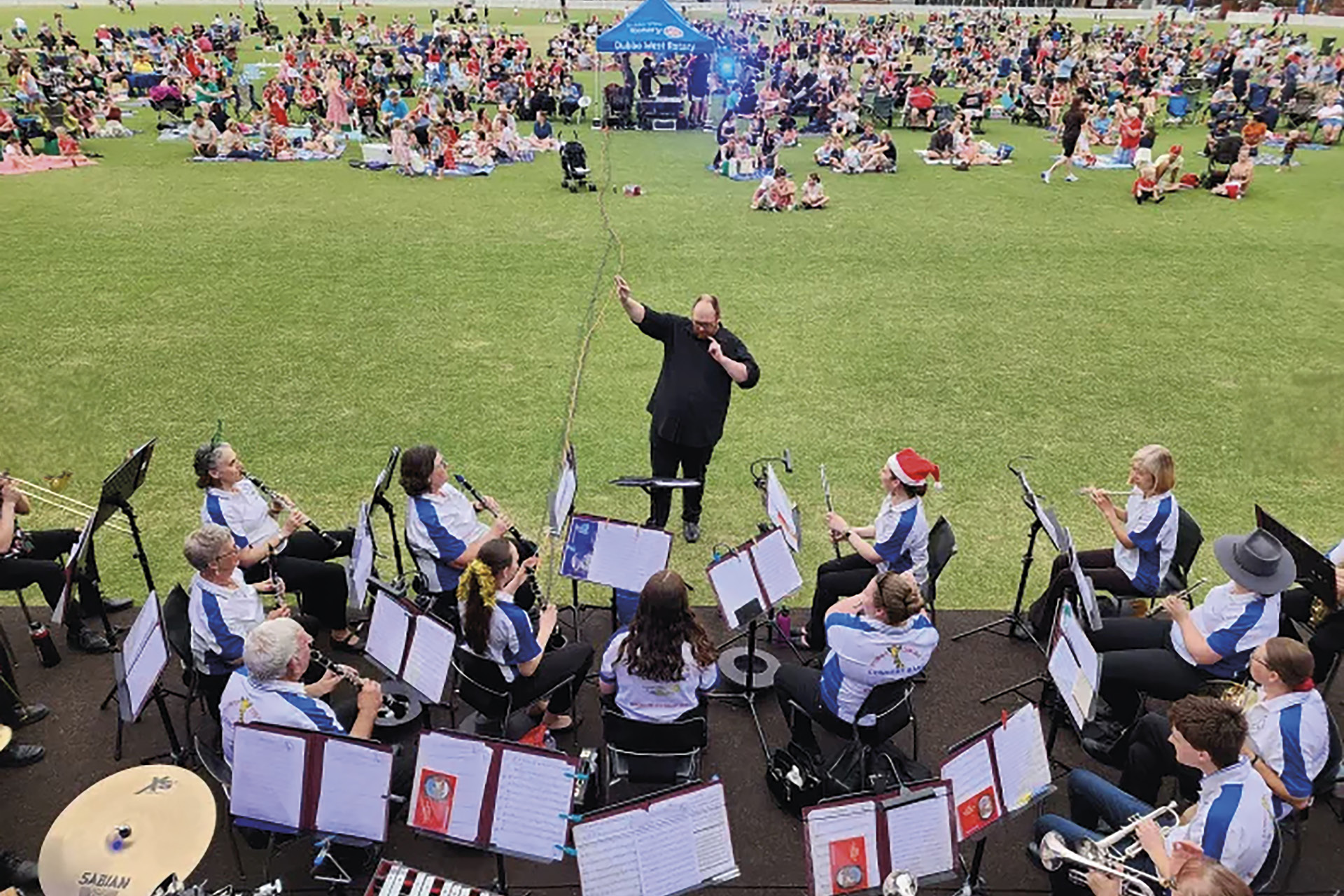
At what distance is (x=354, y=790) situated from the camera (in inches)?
160

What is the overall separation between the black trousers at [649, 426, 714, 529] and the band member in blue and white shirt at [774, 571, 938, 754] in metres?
2.78

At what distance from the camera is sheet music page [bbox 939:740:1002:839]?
13.5 feet

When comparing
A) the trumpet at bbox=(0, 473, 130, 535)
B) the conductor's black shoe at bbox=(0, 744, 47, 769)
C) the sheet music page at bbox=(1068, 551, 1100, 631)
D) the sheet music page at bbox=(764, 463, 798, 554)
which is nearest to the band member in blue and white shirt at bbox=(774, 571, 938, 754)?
the sheet music page at bbox=(764, 463, 798, 554)

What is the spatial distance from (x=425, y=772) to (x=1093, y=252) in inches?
594

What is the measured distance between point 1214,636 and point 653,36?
21340 mm

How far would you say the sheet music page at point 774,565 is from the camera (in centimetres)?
559

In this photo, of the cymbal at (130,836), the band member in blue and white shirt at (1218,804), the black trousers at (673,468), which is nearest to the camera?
the cymbal at (130,836)

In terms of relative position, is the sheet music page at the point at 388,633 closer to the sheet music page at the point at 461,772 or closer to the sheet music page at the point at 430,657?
the sheet music page at the point at 430,657

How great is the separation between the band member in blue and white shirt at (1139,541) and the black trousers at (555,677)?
3.33m

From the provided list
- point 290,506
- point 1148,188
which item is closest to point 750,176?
point 1148,188

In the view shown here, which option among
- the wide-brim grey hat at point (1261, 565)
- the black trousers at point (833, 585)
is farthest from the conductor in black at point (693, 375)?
the wide-brim grey hat at point (1261, 565)

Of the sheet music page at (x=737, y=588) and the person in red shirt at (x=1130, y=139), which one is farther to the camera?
the person in red shirt at (x=1130, y=139)

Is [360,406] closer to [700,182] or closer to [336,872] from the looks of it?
[336,872]

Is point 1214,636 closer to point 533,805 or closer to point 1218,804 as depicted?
point 1218,804
